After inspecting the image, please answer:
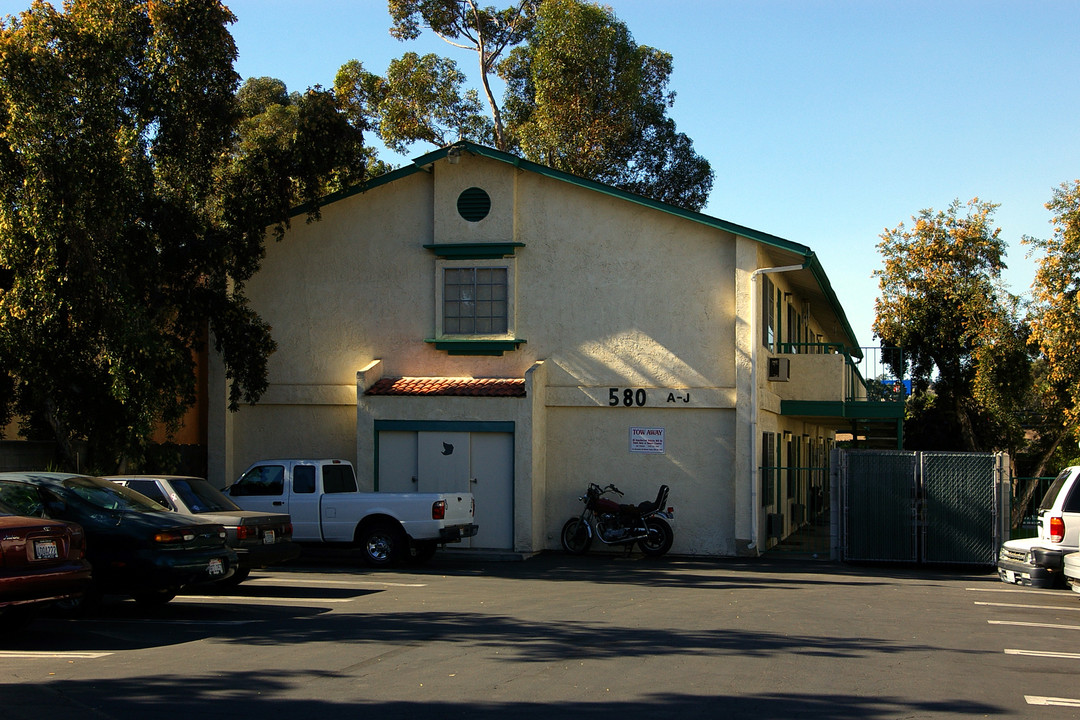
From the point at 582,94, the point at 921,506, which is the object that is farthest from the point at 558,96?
the point at 921,506

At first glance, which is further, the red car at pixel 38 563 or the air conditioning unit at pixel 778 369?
the air conditioning unit at pixel 778 369

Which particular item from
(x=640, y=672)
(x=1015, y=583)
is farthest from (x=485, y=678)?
(x=1015, y=583)

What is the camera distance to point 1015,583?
16.0 meters

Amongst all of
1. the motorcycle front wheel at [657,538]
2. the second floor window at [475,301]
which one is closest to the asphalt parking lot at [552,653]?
A: the motorcycle front wheel at [657,538]

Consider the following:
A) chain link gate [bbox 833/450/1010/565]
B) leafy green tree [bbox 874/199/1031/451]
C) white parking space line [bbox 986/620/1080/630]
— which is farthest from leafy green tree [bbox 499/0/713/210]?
white parking space line [bbox 986/620/1080/630]

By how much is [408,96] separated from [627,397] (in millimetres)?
20377

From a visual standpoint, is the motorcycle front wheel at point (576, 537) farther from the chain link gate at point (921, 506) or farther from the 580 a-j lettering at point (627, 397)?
the chain link gate at point (921, 506)

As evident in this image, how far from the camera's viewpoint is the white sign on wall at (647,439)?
66.9ft

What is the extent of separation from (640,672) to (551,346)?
12.1m

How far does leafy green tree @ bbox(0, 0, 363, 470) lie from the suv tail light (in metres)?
13.2

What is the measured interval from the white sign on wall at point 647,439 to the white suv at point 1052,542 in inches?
Result: 261

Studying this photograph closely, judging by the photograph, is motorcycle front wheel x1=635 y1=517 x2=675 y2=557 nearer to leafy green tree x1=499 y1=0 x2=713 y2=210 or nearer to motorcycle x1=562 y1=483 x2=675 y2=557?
motorcycle x1=562 y1=483 x2=675 y2=557

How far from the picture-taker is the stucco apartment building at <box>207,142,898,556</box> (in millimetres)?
20141

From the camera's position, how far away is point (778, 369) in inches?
851
